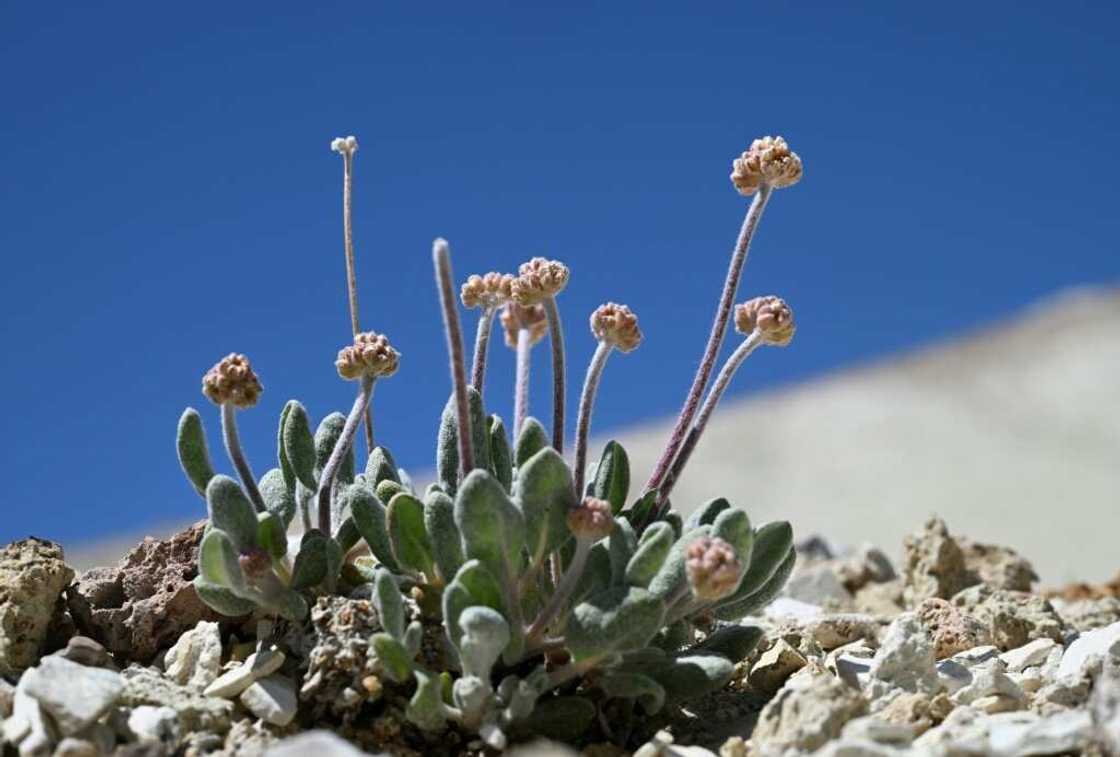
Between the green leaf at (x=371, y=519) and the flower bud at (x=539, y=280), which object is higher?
the flower bud at (x=539, y=280)

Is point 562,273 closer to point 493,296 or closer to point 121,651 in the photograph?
point 493,296

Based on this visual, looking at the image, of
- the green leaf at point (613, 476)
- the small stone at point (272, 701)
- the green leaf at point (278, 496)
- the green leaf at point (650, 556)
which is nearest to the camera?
the green leaf at point (650, 556)

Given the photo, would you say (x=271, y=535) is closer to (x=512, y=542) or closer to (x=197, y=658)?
(x=197, y=658)

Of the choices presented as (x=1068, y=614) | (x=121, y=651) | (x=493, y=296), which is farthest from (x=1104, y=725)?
(x=1068, y=614)

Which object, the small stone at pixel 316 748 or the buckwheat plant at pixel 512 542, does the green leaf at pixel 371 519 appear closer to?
the buckwheat plant at pixel 512 542

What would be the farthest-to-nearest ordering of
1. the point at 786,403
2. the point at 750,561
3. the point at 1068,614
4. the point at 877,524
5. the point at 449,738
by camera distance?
the point at 786,403 < the point at 877,524 < the point at 1068,614 < the point at 750,561 < the point at 449,738

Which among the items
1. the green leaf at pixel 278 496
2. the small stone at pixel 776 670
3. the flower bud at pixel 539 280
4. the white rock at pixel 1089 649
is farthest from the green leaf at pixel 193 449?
the white rock at pixel 1089 649

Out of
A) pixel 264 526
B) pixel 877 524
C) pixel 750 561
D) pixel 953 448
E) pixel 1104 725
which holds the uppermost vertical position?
pixel 953 448
